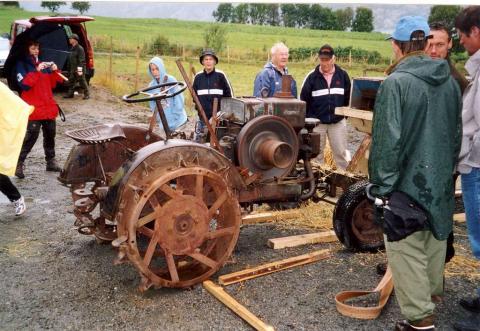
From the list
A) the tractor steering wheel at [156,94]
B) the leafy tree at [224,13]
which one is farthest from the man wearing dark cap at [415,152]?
the leafy tree at [224,13]

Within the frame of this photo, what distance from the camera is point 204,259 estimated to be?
3.62 metres

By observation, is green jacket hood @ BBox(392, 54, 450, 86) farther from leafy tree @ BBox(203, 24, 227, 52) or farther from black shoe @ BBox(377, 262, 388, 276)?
leafy tree @ BBox(203, 24, 227, 52)

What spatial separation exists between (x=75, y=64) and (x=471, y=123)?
1088cm

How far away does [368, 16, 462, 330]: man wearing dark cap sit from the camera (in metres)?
2.75

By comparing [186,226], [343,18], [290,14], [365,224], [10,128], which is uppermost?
[290,14]

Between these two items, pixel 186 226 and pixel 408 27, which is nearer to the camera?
pixel 408 27

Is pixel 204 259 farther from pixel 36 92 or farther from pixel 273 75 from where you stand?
pixel 36 92

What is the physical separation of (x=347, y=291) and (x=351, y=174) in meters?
1.65

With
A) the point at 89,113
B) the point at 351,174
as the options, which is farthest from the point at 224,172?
the point at 89,113

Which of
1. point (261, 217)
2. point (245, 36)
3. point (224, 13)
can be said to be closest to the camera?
point (261, 217)

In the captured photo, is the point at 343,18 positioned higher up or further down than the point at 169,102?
higher up

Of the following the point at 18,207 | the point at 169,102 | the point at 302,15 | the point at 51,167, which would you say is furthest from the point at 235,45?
the point at 18,207

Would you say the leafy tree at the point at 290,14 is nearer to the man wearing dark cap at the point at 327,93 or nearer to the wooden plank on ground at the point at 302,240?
the man wearing dark cap at the point at 327,93

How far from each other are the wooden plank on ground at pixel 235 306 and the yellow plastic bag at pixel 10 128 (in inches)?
77.8
